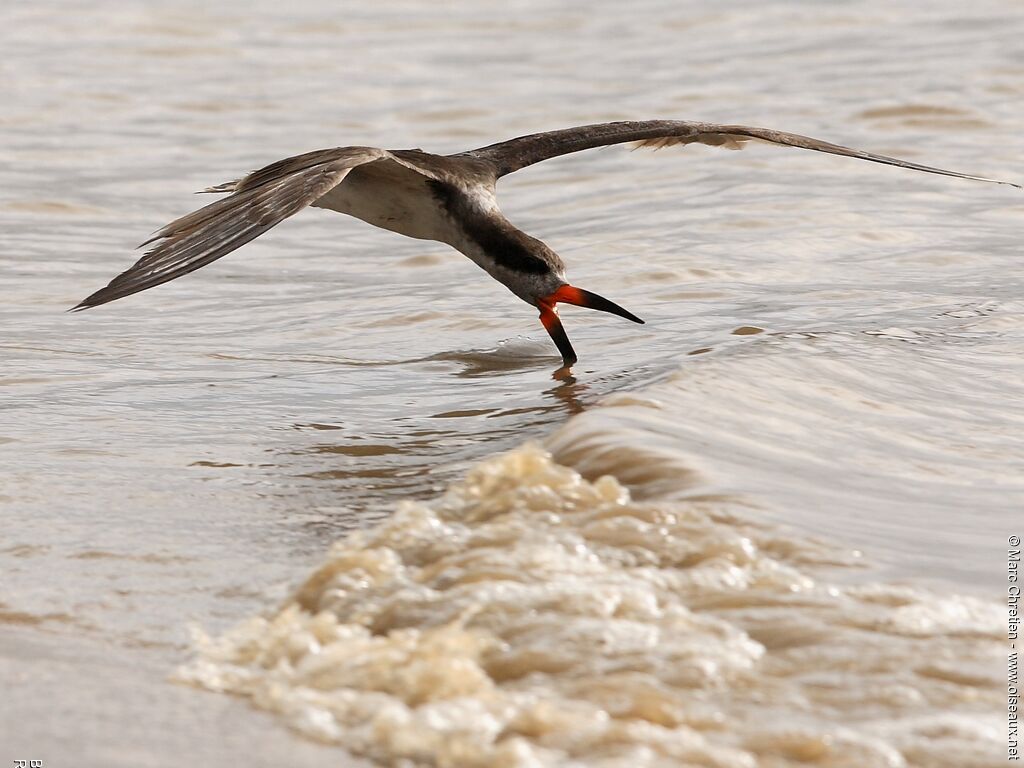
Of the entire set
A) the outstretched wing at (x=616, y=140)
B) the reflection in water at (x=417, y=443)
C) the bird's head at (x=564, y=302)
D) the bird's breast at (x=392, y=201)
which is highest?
the outstretched wing at (x=616, y=140)

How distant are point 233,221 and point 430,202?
2.00 metres

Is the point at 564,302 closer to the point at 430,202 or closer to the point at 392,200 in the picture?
the point at 430,202

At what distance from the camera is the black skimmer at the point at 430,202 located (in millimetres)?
5598

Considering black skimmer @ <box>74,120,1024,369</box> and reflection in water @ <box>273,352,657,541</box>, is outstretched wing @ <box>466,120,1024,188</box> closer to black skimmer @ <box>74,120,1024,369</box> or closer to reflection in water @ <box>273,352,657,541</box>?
black skimmer @ <box>74,120,1024,369</box>

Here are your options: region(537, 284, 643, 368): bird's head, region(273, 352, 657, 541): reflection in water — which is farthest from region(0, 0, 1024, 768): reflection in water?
region(537, 284, 643, 368): bird's head

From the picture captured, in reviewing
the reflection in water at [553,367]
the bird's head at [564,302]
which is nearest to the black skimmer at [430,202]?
the bird's head at [564,302]

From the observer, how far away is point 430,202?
7.60 metres

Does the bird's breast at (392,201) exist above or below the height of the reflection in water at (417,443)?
above

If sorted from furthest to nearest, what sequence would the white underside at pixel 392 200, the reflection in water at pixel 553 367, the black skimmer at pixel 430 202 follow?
the white underside at pixel 392 200
the black skimmer at pixel 430 202
the reflection in water at pixel 553 367

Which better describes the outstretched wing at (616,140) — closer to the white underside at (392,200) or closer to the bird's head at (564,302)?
the white underside at (392,200)

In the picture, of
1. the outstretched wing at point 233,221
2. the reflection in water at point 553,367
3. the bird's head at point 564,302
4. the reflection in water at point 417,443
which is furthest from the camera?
the bird's head at point 564,302

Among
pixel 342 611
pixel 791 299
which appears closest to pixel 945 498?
pixel 342 611

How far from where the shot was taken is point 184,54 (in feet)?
55.5

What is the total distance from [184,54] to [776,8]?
7101mm
